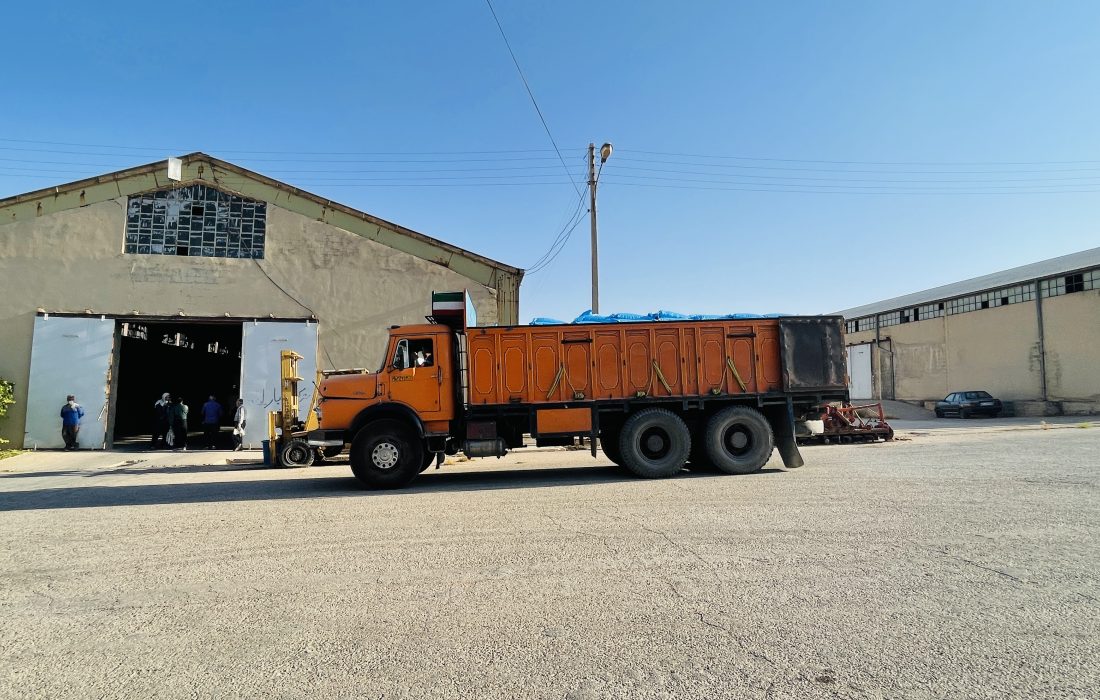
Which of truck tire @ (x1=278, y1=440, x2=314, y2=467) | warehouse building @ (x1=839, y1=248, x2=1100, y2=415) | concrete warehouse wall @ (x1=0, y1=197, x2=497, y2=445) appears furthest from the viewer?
warehouse building @ (x1=839, y1=248, x2=1100, y2=415)

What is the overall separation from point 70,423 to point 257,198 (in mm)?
8593

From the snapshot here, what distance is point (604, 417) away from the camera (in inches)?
437

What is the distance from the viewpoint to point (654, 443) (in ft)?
35.1

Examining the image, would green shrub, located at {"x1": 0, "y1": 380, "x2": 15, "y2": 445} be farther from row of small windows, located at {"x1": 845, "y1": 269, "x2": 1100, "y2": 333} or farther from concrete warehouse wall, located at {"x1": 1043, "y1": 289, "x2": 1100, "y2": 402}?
row of small windows, located at {"x1": 845, "y1": 269, "x2": 1100, "y2": 333}

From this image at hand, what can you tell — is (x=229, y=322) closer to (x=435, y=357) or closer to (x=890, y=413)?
(x=435, y=357)

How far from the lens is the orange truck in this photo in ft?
34.1

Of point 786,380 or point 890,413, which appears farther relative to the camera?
point 890,413

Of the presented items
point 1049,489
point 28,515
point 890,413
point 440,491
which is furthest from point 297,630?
point 890,413

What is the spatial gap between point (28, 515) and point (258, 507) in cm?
287

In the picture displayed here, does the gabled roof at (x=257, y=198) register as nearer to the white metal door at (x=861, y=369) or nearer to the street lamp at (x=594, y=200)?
the street lamp at (x=594, y=200)

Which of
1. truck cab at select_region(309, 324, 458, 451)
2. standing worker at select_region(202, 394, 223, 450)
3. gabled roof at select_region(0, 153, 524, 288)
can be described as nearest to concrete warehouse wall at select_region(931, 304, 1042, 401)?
gabled roof at select_region(0, 153, 524, 288)

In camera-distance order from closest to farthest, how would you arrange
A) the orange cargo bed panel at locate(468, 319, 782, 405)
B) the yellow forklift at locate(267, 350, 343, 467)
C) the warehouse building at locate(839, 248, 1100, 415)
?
the orange cargo bed panel at locate(468, 319, 782, 405)
the yellow forklift at locate(267, 350, 343, 467)
the warehouse building at locate(839, 248, 1100, 415)

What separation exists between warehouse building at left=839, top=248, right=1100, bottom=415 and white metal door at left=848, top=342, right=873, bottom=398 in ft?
0.38

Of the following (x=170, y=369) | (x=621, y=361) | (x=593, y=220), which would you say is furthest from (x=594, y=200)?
(x=170, y=369)
